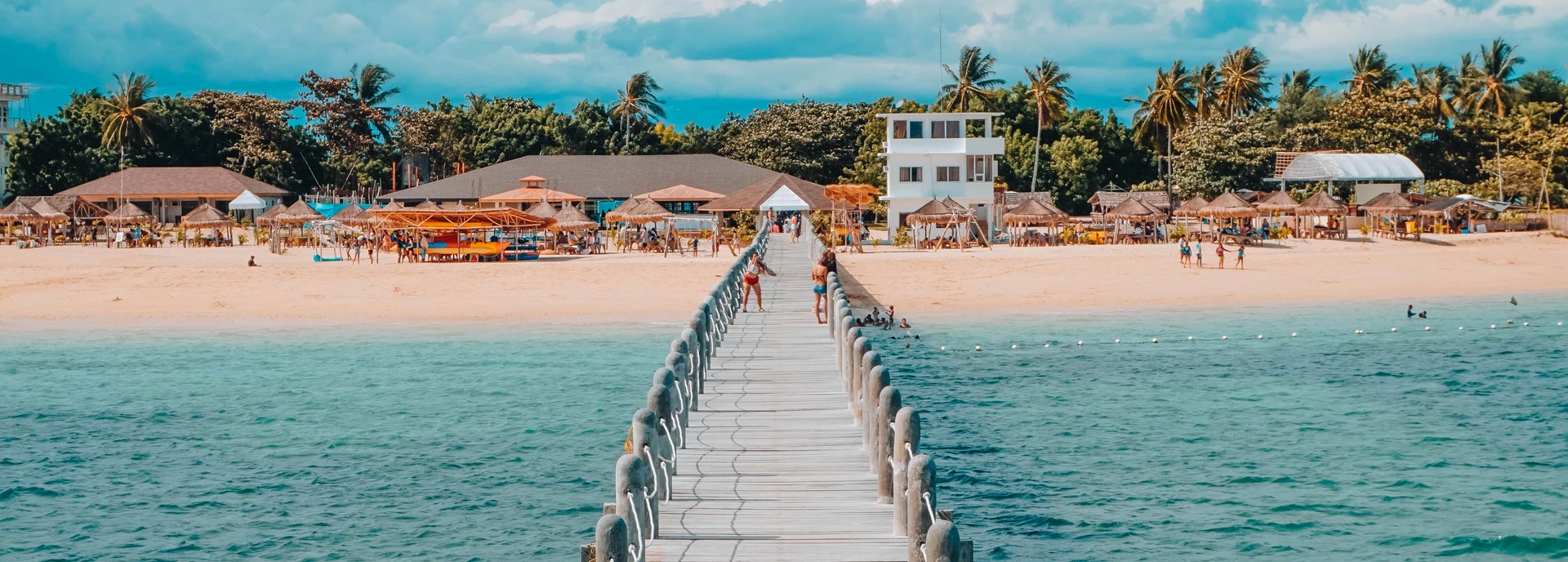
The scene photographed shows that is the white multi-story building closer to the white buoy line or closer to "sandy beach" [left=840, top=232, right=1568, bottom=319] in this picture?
"sandy beach" [left=840, top=232, right=1568, bottom=319]

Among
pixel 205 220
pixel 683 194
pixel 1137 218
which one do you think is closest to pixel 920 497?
pixel 1137 218

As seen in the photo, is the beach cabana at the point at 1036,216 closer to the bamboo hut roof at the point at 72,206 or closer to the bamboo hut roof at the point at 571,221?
the bamboo hut roof at the point at 571,221

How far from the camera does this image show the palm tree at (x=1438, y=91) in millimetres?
71062

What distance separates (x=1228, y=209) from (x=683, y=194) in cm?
2437

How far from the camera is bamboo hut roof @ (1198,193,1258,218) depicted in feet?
160

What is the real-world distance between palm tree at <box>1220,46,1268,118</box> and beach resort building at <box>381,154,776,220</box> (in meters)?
25.8

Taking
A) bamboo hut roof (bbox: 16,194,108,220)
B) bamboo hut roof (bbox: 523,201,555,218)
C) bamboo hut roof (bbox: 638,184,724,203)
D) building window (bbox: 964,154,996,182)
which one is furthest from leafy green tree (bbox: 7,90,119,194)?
building window (bbox: 964,154,996,182)

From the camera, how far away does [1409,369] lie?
24.3 metres

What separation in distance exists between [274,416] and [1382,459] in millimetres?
14477

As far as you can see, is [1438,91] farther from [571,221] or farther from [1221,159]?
[571,221]

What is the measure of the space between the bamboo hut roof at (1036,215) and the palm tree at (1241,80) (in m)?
30.1

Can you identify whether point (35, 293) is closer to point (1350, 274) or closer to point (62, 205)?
point (62, 205)

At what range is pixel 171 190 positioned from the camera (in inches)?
2881

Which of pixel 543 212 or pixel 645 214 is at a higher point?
pixel 543 212
